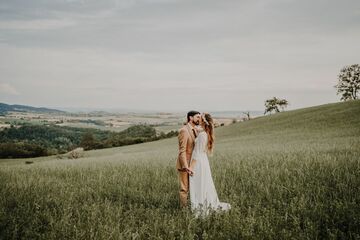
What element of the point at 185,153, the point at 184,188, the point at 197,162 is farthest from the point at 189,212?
the point at 185,153

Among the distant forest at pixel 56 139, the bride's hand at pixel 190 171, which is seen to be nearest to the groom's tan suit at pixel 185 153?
the bride's hand at pixel 190 171

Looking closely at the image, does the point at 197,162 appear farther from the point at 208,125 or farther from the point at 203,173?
the point at 208,125

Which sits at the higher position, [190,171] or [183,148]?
[183,148]

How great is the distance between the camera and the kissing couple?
7.22m

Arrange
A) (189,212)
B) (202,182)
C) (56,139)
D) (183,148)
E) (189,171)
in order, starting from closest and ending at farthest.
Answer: (189,212)
(202,182)
(189,171)
(183,148)
(56,139)

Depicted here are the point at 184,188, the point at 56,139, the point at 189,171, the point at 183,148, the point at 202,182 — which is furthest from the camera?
the point at 56,139

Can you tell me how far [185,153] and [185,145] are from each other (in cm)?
19

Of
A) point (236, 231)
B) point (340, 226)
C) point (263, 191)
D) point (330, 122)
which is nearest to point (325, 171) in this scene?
point (263, 191)

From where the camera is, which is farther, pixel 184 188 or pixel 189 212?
pixel 184 188

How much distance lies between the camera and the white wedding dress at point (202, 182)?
718cm

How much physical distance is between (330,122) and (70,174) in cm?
3539

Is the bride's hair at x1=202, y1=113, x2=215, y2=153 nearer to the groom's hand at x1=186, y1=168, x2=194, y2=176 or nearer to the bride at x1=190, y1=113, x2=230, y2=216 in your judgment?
the bride at x1=190, y1=113, x2=230, y2=216

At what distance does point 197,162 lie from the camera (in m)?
7.44

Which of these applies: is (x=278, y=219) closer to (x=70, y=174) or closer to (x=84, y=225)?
(x=84, y=225)
